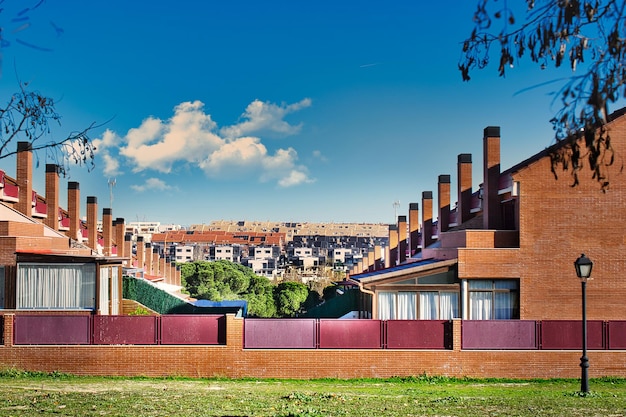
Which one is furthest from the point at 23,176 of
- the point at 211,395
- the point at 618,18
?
the point at 618,18

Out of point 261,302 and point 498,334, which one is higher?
point 498,334

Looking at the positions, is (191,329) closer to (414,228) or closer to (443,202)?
(443,202)

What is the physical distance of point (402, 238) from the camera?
55594 mm

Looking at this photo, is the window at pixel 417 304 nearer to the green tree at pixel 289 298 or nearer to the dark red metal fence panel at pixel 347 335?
the dark red metal fence panel at pixel 347 335

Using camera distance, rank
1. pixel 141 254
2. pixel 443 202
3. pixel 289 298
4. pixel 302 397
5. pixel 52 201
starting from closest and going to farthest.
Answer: pixel 302 397 → pixel 52 201 → pixel 443 202 → pixel 141 254 → pixel 289 298

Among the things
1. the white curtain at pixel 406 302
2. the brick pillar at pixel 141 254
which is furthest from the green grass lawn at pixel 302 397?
the brick pillar at pixel 141 254

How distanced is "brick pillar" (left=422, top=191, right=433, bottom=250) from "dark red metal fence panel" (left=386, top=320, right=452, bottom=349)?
75.7 feet

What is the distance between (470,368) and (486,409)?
276 inches

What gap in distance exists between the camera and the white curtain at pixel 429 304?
83.1ft

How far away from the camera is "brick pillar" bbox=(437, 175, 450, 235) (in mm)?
41719

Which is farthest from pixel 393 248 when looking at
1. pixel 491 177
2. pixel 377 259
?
pixel 491 177

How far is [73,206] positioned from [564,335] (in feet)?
97.6

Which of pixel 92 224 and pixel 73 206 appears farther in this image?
pixel 92 224

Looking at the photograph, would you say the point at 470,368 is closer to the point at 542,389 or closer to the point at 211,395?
the point at 542,389
